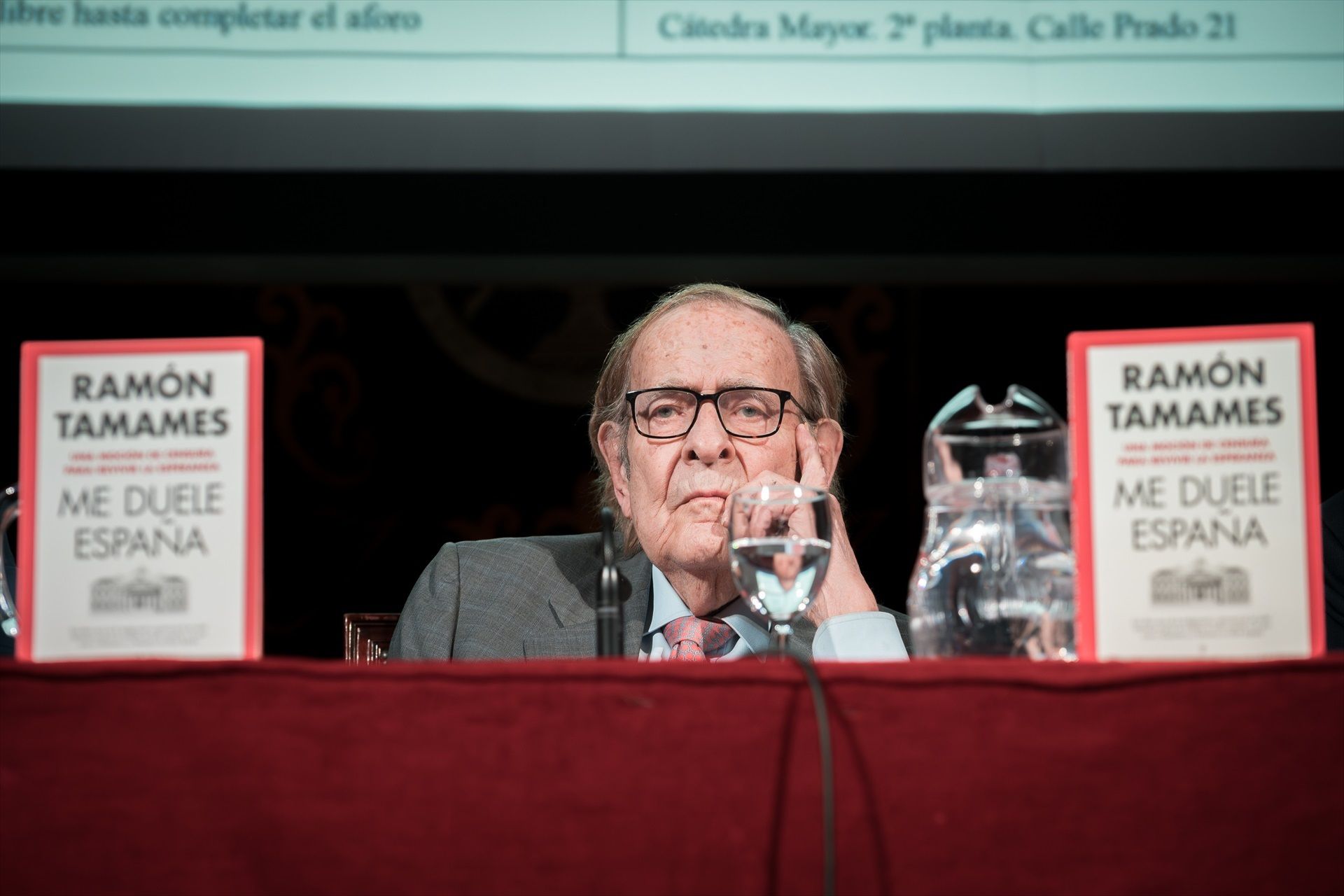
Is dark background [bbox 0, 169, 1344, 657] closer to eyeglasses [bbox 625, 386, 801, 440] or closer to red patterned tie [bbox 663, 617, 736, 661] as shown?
eyeglasses [bbox 625, 386, 801, 440]

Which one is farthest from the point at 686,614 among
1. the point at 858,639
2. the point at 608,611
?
the point at 608,611

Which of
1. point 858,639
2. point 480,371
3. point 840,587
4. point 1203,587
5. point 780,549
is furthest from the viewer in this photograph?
point 480,371

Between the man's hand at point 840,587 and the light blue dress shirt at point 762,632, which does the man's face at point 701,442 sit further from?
the man's hand at point 840,587

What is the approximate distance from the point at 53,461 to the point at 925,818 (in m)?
0.60

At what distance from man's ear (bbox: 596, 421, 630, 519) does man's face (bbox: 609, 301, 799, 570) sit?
87 mm

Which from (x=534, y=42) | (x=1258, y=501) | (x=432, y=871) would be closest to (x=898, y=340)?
(x=534, y=42)

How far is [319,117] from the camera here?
176cm

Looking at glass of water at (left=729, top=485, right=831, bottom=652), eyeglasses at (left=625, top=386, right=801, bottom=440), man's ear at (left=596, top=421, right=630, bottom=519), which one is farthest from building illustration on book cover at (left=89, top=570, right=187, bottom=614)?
man's ear at (left=596, top=421, right=630, bottom=519)

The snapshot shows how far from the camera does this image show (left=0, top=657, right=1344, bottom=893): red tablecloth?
70cm

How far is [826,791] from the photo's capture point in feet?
2.26

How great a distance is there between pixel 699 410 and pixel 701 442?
6cm

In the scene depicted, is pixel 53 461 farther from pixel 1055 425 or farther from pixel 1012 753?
pixel 1055 425

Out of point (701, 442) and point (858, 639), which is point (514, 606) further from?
point (858, 639)

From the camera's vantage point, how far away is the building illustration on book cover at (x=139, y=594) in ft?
2.64
